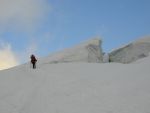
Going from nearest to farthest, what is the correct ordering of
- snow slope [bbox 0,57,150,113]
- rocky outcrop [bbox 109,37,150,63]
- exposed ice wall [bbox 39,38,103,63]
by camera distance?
snow slope [bbox 0,57,150,113] < exposed ice wall [bbox 39,38,103,63] < rocky outcrop [bbox 109,37,150,63]

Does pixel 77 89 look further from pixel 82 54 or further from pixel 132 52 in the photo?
pixel 132 52

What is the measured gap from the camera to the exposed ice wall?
3812 cm

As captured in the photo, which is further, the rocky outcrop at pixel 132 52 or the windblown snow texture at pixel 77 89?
the rocky outcrop at pixel 132 52

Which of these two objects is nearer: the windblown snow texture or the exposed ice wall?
the windblown snow texture

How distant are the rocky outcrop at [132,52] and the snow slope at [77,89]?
43.3 ft

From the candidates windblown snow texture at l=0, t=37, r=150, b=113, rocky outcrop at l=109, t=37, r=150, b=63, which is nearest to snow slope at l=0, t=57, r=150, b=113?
windblown snow texture at l=0, t=37, r=150, b=113

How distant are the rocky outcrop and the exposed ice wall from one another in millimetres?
5168

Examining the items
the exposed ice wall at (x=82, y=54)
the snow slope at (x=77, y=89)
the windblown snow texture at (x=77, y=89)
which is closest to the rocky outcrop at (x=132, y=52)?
the exposed ice wall at (x=82, y=54)

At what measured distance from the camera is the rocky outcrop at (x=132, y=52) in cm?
4501

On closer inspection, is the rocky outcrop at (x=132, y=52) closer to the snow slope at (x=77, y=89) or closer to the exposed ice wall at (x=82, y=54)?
the exposed ice wall at (x=82, y=54)

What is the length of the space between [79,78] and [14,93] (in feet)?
19.8

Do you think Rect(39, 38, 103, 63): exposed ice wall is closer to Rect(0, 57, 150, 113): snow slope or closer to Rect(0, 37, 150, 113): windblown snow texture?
Rect(0, 37, 150, 113): windblown snow texture

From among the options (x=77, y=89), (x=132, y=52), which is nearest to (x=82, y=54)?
(x=132, y=52)

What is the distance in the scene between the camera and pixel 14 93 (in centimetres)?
2539
